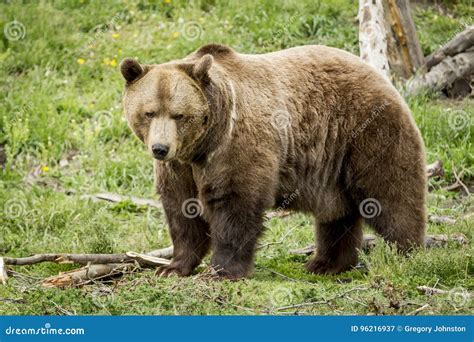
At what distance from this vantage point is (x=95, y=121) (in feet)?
39.9

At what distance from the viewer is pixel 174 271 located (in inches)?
293

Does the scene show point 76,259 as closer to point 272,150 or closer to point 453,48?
point 272,150

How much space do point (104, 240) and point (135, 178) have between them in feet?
9.30

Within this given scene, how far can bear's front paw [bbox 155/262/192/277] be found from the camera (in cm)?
741

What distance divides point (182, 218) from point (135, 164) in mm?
4125

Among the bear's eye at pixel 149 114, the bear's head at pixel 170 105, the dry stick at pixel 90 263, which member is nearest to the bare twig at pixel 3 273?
the dry stick at pixel 90 263

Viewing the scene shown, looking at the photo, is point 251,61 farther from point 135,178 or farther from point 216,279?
point 135,178

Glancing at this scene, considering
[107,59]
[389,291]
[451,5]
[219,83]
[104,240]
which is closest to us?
[389,291]

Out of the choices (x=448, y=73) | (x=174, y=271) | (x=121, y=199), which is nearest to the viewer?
(x=174, y=271)

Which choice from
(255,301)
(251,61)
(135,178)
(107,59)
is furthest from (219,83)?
(107,59)

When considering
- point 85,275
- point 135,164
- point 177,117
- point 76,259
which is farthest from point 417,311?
point 135,164

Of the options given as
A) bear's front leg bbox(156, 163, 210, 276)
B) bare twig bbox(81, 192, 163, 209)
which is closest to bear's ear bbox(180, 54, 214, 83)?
bear's front leg bbox(156, 163, 210, 276)

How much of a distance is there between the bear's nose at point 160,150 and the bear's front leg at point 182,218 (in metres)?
0.65

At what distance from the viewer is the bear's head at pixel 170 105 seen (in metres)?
6.61
